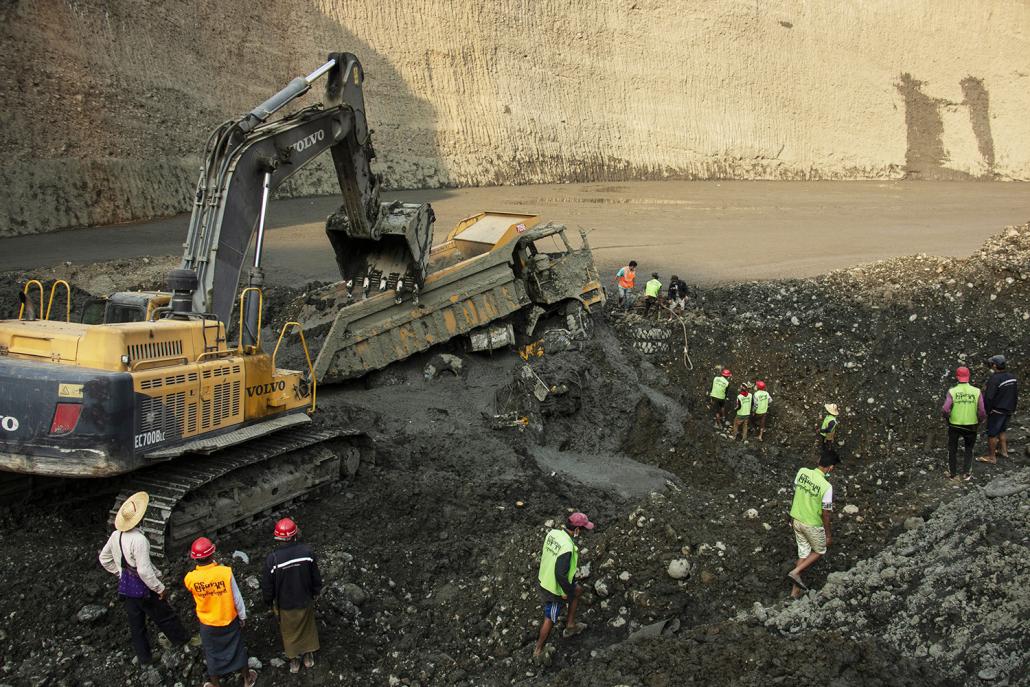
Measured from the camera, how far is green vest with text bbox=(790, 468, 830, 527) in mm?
6977

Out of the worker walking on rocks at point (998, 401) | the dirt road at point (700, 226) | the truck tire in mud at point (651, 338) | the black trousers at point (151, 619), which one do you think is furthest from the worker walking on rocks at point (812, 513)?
the dirt road at point (700, 226)

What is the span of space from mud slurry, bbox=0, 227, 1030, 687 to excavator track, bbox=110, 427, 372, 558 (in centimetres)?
22

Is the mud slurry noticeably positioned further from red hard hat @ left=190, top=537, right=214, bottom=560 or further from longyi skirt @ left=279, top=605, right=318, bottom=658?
red hard hat @ left=190, top=537, right=214, bottom=560

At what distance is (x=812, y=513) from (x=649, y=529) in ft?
4.69

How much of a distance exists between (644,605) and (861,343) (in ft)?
25.2

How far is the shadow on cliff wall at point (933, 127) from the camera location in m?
35.0

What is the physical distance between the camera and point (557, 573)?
20.3ft

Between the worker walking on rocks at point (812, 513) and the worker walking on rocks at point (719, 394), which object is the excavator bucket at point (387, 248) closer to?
the worker walking on rocks at point (719, 394)

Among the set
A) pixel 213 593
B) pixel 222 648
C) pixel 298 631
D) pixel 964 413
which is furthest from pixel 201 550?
pixel 964 413

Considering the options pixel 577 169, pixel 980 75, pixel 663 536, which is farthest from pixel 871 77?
pixel 663 536

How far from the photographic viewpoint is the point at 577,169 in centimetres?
3152

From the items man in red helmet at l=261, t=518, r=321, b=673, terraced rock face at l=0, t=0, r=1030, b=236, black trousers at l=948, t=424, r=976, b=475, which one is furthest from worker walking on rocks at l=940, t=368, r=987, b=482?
terraced rock face at l=0, t=0, r=1030, b=236

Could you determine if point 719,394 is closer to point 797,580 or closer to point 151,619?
point 797,580

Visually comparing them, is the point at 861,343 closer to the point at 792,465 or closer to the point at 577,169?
the point at 792,465
